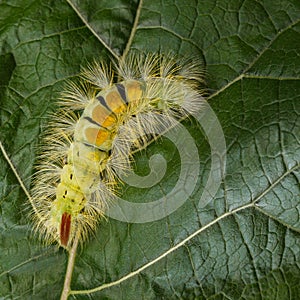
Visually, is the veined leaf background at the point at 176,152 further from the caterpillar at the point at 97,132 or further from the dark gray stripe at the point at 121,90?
the dark gray stripe at the point at 121,90

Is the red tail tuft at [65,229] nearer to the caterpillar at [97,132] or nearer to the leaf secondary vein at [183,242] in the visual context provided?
the caterpillar at [97,132]

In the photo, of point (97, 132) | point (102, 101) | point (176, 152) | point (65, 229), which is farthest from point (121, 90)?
point (65, 229)

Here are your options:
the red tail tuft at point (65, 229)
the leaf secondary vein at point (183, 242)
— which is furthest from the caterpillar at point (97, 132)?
the leaf secondary vein at point (183, 242)

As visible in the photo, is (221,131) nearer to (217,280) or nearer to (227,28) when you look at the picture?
(227,28)

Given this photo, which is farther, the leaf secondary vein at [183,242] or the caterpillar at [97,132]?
the caterpillar at [97,132]

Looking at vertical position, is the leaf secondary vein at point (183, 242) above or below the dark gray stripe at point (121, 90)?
below

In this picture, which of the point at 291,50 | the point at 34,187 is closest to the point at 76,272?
the point at 34,187

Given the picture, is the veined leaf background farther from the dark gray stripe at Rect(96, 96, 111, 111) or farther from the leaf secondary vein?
the dark gray stripe at Rect(96, 96, 111, 111)
